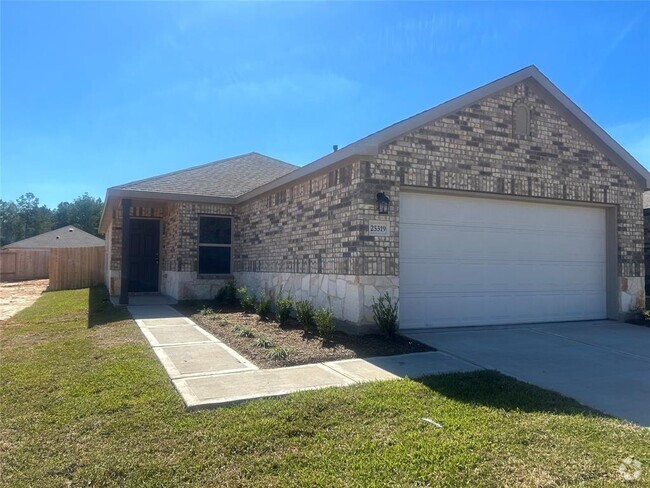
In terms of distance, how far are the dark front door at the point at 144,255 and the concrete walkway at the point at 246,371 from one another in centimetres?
807

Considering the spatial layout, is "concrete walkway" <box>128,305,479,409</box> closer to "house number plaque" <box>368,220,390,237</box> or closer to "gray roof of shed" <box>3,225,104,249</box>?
"house number plaque" <box>368,220,390,237</box>

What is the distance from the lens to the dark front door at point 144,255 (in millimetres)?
15234

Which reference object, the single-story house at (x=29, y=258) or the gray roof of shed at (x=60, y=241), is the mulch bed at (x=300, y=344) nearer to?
the single-story house at (x=29, y=258)

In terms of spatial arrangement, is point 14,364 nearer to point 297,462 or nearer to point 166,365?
point 166,365

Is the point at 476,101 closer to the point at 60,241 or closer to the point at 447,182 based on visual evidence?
the point at 447,182

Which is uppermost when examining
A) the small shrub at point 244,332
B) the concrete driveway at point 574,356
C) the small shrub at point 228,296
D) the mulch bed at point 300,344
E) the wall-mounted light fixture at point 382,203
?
the wall-mounted light fixture at point 382,203

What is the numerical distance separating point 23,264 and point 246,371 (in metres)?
31.6

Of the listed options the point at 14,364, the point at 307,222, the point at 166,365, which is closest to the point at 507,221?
the point at 307,222

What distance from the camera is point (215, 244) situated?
14.0 meters

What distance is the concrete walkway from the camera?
4883 mm

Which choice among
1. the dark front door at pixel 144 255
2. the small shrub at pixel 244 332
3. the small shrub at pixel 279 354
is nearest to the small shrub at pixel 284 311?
the small shrub at pixel 244 332

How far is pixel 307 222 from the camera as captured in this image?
9914 millimetres

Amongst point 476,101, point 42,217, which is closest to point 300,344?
point 476,101

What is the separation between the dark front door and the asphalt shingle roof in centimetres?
191
